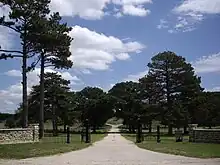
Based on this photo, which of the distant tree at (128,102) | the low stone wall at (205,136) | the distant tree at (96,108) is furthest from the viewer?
the distant tree at (96,108)

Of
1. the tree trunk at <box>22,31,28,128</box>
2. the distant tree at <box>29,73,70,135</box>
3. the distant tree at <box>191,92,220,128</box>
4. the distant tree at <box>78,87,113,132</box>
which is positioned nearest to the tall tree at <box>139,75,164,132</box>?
the distant tree at <box>191,92,220,128</box>

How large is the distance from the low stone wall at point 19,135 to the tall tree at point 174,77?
34.3m

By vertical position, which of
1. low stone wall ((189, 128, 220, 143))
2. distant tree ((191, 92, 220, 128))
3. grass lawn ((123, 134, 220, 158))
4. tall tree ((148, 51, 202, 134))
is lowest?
grass lawn ((123, 134, 220, 158))

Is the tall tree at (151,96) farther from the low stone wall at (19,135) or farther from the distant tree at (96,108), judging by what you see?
the low stone wall at (19,135)

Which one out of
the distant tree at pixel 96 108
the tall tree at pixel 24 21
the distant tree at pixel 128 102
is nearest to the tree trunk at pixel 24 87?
the tall tree at pixel 24 21

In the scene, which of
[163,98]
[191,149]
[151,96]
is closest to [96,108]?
[151,96]

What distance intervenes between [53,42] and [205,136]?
52.3 feet

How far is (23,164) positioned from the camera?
53.2ft

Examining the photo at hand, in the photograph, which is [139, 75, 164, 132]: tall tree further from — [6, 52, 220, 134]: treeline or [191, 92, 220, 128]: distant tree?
[191, 92, 220, 128]: distant tree

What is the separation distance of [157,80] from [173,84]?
2602 mm

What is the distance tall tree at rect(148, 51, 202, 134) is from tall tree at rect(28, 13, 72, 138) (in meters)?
26.6

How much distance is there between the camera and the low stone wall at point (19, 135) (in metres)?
29.3

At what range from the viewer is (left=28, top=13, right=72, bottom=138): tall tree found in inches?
1416

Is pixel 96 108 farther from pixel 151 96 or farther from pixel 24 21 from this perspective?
pixel 24 21
